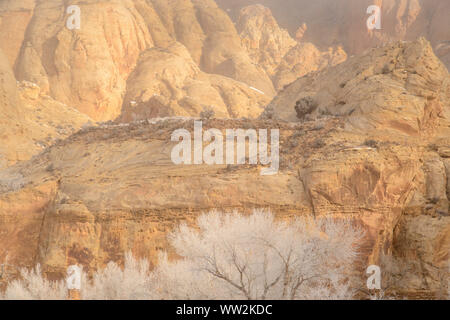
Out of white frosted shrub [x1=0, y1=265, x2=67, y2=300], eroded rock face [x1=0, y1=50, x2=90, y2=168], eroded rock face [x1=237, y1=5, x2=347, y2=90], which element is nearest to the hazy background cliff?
white frosted shrub [x1=0, y1=265, x2=67, y2=300]

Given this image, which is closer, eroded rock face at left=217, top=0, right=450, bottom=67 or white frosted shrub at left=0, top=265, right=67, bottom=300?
white frosted shrub at left=0, top=265, right=67, bottom=300

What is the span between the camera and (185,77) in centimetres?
5672

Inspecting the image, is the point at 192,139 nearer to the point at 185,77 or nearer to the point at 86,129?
the point at 86,129

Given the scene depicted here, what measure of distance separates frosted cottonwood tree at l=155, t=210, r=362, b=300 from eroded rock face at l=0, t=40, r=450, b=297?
82 cm

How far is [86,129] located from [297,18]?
68.0 metres

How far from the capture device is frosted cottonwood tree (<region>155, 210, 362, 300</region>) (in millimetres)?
13891

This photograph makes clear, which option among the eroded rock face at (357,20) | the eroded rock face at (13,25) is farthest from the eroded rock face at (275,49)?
the eroded rock face at (13,25)

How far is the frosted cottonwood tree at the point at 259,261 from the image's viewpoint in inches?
547

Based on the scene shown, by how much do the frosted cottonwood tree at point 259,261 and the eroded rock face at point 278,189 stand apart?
2.68 ft

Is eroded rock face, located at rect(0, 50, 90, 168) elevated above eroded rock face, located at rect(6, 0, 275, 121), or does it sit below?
below

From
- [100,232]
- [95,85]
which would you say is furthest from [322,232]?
[95,85]

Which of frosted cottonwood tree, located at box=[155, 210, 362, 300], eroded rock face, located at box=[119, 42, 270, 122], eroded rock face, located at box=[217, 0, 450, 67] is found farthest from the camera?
eroded rock face, located at box=[217, 0, 450, 67]

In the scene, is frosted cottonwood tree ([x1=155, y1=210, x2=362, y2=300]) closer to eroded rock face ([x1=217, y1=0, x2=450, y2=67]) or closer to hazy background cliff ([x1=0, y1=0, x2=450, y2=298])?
hazy background cliff ([x1=0, y1=0, x2=450, y2=298])

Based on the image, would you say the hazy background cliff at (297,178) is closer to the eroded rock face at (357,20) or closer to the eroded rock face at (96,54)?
the eroded rock face at (96,54)
